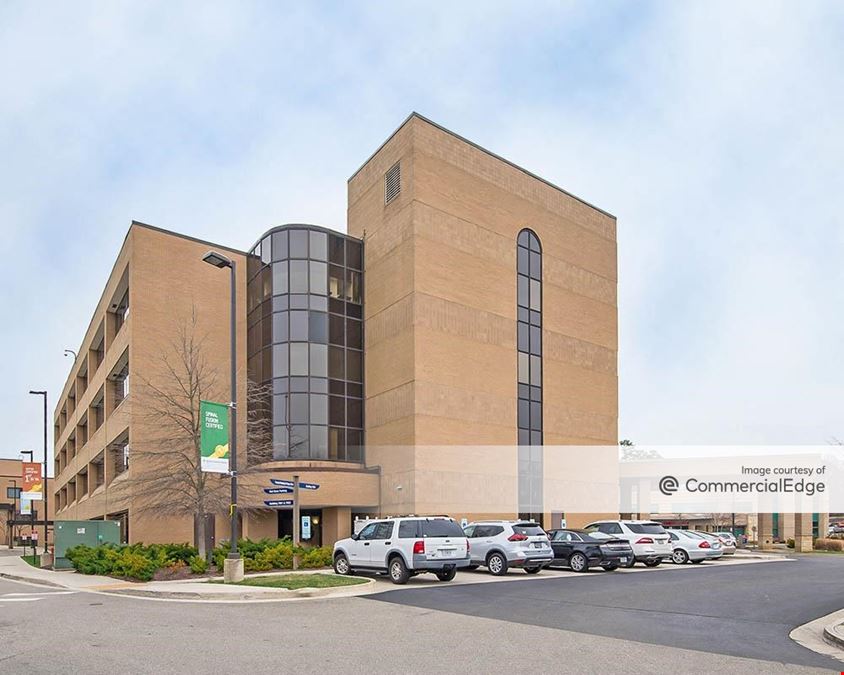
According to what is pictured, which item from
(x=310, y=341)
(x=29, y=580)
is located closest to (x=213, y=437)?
(x=29, y=580)

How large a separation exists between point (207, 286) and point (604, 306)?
75.8ft

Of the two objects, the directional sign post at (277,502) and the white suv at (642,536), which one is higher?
the directional sign post at (277,502)

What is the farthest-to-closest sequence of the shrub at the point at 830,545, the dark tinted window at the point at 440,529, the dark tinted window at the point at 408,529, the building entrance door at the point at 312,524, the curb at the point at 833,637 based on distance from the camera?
1. the shrub at the point at 830,545
2. the building entrance door at the point at 312,524
3. the dark tinted window at the point at 440,529
4. the dark tinted window at the point at 408,529
5. the curb at the point at 833,637

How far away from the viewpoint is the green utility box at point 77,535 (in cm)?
3416

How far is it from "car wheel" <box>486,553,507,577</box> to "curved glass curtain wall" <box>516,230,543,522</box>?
1796 cm

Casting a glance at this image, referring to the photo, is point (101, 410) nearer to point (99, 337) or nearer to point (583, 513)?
point (99, 337)

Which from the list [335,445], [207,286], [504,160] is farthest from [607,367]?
[207,286]

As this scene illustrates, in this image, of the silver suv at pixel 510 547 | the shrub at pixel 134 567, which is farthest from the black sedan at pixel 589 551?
the shrub at pixel 134 567

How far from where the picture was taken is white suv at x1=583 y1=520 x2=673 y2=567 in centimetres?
3044

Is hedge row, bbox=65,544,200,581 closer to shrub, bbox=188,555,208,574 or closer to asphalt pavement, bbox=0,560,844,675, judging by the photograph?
shrub, bbox=188,555,208,574

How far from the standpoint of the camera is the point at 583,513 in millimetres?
47781

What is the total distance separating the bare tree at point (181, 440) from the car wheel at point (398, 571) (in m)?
10.0

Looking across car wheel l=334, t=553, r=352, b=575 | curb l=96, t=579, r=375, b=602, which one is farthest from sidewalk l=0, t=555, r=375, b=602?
car wheel l=334, t=553, r=352, b=575

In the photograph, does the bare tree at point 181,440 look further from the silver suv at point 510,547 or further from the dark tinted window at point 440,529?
the dark tinted window at point 440,529
